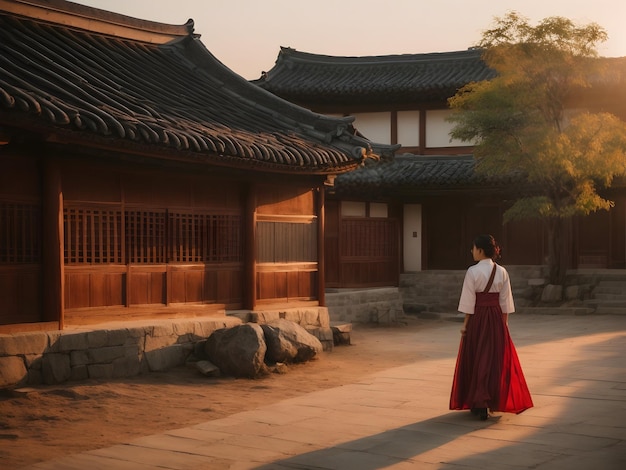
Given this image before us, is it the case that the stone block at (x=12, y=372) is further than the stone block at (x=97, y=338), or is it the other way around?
the stone block at (x=97, y=338)

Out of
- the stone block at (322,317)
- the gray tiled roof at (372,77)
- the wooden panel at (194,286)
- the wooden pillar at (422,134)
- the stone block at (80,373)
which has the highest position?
the gray tiled roof at (372,77)

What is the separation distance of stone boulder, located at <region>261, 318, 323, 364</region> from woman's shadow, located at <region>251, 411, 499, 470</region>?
151 inches

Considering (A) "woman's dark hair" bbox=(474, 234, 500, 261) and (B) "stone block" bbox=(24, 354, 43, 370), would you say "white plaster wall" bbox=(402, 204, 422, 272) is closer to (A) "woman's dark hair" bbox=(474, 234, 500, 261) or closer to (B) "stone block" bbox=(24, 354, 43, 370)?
(B) "stone block" bbox=(24, 354, 43, 370)

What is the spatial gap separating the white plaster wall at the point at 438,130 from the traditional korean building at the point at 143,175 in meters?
10.8

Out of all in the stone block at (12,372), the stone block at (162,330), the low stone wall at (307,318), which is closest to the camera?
the stone block at (12,372)

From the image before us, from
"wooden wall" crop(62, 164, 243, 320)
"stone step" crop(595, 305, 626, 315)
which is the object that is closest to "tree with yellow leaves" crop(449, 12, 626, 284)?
"stone step" crop(595, 305, 626, 315)

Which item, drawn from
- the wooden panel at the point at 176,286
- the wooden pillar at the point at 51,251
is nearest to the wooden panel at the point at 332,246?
the wooden panel at the point at 176,286

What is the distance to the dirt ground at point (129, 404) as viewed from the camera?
8.41 m

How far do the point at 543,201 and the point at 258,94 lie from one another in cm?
935

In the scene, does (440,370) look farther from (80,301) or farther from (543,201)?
(543,201)

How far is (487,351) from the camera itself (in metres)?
8.94

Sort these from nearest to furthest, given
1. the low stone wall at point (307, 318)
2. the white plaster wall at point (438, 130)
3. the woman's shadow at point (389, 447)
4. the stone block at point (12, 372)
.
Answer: the woman's shadow at point (389, 447) → the stone block at point (12, 372) → the low stone wall at point (307, 318) → the white plaster wall at point (438, 130)

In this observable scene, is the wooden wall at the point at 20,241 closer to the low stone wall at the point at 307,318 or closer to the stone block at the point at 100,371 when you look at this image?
the stone block at the point at 100,371

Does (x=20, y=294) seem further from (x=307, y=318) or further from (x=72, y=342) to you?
(x=307, y=318)
